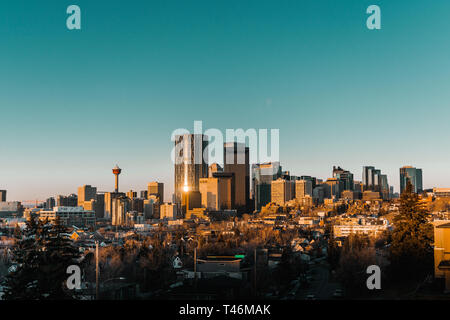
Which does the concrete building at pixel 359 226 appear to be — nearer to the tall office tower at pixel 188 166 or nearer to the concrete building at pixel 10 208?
the tall office tower at pixel 188 166

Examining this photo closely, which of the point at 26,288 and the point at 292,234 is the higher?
the point at 26,288

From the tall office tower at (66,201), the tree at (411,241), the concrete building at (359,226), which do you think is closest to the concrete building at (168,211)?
the tall office tower at (66,201)

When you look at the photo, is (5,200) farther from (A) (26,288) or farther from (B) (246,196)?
(A) (26,288)

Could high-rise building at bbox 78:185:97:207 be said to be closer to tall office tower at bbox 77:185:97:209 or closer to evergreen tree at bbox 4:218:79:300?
tall office tower at bbox 77:185:97:209

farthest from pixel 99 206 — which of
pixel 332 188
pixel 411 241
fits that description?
pixel 411 241

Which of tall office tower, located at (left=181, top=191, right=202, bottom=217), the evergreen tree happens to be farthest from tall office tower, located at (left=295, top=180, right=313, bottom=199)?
the evergreen tree

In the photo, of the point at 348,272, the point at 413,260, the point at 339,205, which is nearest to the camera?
the point at 413,260
